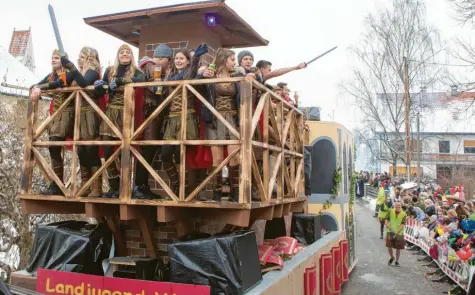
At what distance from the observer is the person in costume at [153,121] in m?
5.43

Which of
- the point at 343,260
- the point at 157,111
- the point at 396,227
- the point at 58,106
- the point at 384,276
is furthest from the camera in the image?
the point at 396,227

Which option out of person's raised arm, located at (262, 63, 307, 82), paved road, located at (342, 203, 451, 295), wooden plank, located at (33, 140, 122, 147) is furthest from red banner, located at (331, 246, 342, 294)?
wooden plank, located at (33, 140, 122, 147)

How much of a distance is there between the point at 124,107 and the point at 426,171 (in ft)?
156

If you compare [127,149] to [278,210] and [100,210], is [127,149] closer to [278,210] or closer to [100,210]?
[100,210]

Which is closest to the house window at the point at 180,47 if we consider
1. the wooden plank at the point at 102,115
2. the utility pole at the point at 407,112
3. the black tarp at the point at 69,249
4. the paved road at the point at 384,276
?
the wooden plank at the point at 102,115

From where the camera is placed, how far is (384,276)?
41.3 ft

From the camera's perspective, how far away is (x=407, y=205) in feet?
64.6

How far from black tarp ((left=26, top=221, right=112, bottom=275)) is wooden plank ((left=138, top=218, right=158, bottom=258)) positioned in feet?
1.90

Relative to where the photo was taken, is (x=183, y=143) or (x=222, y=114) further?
(x=222, y=114)

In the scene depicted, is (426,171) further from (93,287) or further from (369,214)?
(93,287)

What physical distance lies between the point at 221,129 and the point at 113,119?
133cm

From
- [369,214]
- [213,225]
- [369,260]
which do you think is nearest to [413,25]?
[369,214]

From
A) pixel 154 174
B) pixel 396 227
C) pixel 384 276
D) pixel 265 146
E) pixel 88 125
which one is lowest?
pixel 384 276

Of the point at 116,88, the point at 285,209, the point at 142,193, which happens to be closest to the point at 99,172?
the point at 142,193
